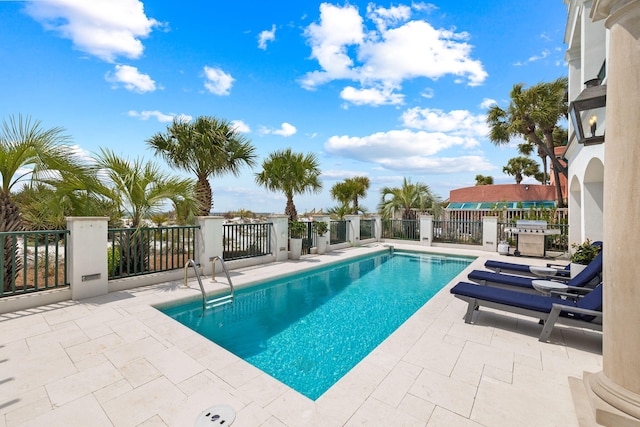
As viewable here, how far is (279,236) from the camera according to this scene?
10125 millimetres

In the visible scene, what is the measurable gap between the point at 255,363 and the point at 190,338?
1.04 m

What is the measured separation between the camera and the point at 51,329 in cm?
416

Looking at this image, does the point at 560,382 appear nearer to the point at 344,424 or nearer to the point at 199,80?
the point at 344,424

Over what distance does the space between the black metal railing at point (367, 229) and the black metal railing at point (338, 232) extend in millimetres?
1683

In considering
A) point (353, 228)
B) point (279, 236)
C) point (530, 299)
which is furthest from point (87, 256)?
point (353, 228)

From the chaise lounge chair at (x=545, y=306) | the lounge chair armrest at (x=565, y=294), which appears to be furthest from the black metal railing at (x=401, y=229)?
the chaise lounge chair at (x=545, y=306)

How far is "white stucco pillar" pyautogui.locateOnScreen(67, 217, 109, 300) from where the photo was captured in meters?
5.40

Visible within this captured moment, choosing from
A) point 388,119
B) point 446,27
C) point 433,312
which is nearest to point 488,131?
point 388,119

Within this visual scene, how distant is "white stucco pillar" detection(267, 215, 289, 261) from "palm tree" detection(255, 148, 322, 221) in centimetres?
174

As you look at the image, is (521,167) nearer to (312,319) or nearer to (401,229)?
(401,229)

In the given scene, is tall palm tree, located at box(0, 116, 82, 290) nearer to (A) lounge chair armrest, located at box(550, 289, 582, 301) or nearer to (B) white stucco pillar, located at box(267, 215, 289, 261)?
(B) white stucco pillar, located at box(267, 215, 289, 261)

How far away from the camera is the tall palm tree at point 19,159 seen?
5234 mm

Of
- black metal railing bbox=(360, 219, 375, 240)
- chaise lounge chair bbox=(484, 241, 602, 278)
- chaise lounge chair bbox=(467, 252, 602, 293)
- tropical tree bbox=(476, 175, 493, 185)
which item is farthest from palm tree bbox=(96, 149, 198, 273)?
tropical tree bbox=(476, 175, 493, 185)

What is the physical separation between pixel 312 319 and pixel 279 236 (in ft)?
→ 16.4
